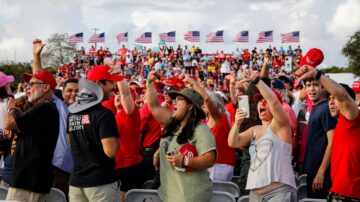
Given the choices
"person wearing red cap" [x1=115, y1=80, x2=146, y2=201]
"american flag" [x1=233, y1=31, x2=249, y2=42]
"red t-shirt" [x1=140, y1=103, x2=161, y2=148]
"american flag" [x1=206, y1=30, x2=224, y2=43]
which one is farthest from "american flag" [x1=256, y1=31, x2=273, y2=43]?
"person wearing red cap" [x1=115, y1=80, x2=146, y2=201]

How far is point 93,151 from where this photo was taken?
515 centimetres

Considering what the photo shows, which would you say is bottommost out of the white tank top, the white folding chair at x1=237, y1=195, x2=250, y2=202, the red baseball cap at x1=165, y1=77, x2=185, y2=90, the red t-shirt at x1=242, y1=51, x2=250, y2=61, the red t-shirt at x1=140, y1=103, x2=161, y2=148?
the red t-shirt at x1=242, y1=51, x2=250, y2=61

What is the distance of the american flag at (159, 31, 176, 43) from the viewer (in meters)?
49.5

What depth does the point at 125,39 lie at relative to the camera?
49562 millimetres

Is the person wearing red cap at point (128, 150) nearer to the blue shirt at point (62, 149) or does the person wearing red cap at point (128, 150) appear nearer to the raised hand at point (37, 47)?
the blue shirt at point (62, 149)

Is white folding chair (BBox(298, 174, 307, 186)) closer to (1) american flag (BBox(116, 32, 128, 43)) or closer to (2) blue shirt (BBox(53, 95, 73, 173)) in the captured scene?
(2) blue shirt (BBox(53, 95, 73, 173))

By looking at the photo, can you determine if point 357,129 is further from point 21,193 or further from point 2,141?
point 2,141

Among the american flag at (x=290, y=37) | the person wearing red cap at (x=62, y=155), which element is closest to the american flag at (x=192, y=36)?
the american flag at (x=290, y=37)

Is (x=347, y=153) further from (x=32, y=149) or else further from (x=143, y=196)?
(x=32, y=149)

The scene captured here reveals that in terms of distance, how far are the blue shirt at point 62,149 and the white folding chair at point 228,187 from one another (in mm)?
1681

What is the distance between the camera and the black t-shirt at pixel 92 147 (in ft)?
16.8

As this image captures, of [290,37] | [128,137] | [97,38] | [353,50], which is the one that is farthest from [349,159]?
[353,50]

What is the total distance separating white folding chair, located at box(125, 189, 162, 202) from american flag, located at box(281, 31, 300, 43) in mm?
36649

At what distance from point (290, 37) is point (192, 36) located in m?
8.63
